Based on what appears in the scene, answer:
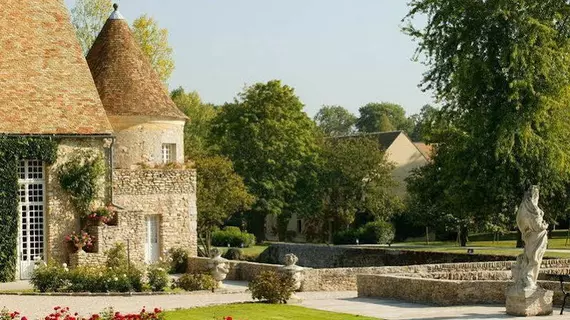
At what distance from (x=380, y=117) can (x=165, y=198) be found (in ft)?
366

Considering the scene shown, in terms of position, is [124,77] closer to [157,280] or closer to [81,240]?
[81,240]

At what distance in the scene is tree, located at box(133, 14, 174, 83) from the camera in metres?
63.5

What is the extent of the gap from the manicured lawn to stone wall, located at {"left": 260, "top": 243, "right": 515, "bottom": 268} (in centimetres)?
1289

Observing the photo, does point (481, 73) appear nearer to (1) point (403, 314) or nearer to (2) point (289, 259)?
(2) point (289, 259)

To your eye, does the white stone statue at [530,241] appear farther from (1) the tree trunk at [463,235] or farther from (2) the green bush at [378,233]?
(2) the green bush at [378,233]

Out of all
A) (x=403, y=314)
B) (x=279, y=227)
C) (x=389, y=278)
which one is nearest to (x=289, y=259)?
(x=389, y=278)

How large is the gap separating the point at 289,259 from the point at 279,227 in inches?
1838

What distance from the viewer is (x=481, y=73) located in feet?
131

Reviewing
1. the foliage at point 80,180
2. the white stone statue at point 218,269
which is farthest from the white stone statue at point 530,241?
the foliage at point 80,180

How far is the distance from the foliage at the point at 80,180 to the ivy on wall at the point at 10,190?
114cm

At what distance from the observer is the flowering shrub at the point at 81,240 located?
3662 cm

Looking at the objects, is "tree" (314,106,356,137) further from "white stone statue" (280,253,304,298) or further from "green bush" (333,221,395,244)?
"white stone statue" (280,253,304,298)

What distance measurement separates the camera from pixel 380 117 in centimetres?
15100

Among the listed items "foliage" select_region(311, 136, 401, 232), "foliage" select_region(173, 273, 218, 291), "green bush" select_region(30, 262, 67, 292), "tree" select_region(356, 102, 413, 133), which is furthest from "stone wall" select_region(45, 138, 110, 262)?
"tree" select_region(356, 102, 413, 133)
